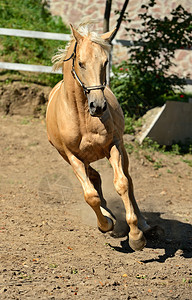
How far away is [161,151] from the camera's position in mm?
9391

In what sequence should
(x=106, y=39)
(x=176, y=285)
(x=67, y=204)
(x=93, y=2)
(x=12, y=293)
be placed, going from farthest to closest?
(x=93, y=2) < (x=67, y=204) < (x=106, y=39) < (x=176, y=285) < (x=12, y=293)

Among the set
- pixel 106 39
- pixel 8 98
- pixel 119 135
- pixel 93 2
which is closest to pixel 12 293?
pixel 119 135

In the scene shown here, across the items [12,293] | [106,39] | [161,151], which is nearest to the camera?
[12,293]

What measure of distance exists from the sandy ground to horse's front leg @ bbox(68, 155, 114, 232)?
36 cm

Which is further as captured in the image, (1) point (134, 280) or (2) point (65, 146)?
(2) point (65, 146)

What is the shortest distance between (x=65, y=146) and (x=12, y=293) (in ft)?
6.36

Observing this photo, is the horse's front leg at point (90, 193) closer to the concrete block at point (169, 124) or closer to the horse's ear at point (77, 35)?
the horse's ear at point (77, 35)

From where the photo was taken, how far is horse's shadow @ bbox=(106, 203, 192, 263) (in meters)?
5.07

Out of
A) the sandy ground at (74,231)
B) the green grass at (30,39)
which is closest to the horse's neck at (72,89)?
the sandy ground at (74,231)

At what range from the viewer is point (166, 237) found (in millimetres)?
5648

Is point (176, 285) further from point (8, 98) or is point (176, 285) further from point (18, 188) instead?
point (8, 98)

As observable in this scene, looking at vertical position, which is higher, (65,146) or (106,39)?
(106,39)

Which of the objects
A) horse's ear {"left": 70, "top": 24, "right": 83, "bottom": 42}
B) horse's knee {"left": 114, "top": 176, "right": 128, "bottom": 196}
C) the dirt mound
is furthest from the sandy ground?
horse's ear {"left": 70, "top": 24, "right": 83, "bottom": 42}

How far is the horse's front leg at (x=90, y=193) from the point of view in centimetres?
452
